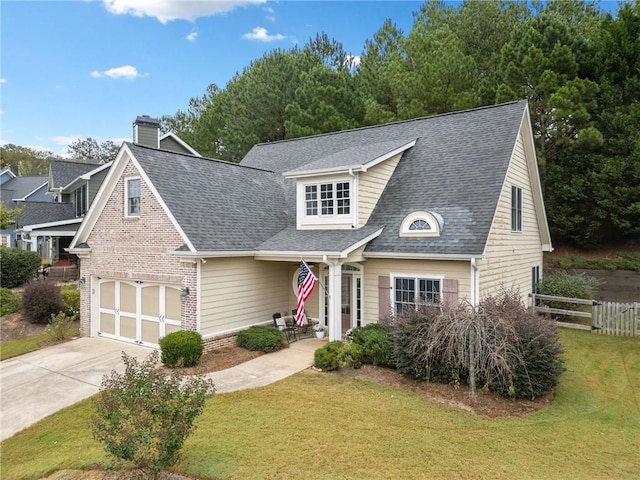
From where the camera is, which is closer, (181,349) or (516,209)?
(181,349)

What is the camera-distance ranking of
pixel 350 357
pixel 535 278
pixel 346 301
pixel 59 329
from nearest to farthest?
pixel 350 357, pixel 346 301, pixel 59 329, pixel 535 278

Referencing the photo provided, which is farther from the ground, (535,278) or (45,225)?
(45,225)

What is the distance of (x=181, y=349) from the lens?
10.9 m

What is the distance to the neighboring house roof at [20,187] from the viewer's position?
4525cm

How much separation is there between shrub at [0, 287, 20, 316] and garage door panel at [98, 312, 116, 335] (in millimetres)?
7361

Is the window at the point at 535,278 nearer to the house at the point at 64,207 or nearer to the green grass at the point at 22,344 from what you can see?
the green grass at the point at 22,344

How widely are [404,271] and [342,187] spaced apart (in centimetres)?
371

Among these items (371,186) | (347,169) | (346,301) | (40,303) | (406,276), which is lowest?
(40,303)

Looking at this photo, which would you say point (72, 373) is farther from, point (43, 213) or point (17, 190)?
point (17, 190)

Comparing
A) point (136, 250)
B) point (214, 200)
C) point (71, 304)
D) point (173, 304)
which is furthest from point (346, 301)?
point (71, 304)

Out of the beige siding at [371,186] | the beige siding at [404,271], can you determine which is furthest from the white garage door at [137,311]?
the beige siding at [371,186]

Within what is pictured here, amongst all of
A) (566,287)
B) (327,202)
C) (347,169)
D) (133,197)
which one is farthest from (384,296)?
(566,287)

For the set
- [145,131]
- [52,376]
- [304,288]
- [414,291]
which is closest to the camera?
[52,376]

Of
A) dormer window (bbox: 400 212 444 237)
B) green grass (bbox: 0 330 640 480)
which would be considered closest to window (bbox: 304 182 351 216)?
→ dormer window (bbox: 400 212 444 237)
